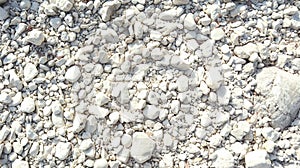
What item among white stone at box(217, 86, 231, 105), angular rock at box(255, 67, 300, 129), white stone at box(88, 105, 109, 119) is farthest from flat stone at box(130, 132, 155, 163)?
angular rock at box(255, 67, 300, 129)

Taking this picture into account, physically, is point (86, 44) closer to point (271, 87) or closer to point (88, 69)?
point (88, 69)

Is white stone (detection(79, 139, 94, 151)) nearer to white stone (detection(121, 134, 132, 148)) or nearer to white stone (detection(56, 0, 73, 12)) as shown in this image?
white stone (detection(121, 134, 132, 148))

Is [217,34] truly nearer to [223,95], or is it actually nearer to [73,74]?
[223,95]

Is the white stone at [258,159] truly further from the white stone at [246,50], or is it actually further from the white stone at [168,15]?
the white stone at [168,15]

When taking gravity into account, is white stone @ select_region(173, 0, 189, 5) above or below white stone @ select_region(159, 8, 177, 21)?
above

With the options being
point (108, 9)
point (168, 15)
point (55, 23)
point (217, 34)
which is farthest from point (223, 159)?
point (55, 23)
